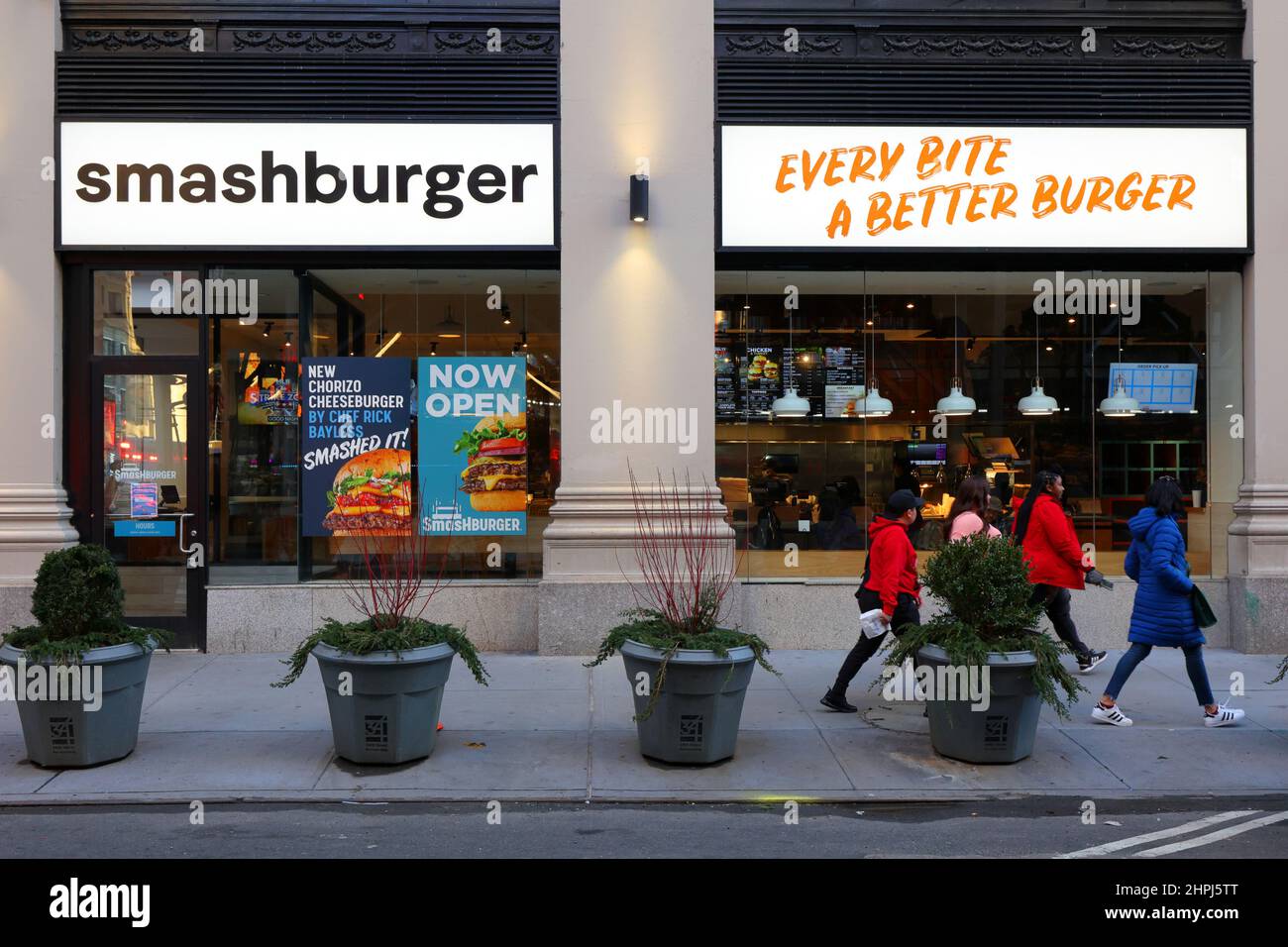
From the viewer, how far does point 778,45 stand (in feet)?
35.0

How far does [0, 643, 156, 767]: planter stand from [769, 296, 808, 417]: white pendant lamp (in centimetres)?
650

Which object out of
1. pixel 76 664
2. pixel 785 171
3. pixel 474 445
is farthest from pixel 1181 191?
pixel 76 664

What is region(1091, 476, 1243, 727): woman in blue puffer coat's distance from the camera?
7574mm

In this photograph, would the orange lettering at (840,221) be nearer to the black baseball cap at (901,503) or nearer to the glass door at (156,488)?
the black baseball cap at (901,503)

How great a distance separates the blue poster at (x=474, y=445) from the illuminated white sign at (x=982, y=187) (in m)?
2.79

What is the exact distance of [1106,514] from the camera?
436 inches

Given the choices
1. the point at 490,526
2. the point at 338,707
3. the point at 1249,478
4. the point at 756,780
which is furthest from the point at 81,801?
the point at 1249,478

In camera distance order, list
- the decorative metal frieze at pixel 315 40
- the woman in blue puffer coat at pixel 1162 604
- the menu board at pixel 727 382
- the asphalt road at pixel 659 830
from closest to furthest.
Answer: the asphalt road at pixel 659 830
the woman in blue puffer coat at pixel 1162 604
the decorative metal frieze at pixel 315 40
the menu board at pixel 727 382

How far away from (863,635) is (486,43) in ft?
22.8

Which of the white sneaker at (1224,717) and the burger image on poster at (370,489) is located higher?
the burger image on poster at (370,489)

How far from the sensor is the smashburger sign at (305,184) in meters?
10.3

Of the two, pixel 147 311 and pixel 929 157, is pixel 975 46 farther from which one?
pixel 147 311

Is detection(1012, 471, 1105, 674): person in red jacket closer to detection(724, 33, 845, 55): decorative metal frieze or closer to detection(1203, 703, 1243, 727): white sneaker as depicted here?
detection(1203, 703, 1243, 727): white sneaker

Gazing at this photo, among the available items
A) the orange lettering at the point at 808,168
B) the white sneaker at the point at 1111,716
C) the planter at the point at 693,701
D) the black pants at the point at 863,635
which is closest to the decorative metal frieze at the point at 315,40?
the orange lettering at the point at 808,168
